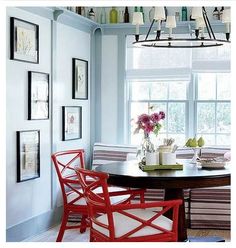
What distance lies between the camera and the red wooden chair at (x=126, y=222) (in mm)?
3104

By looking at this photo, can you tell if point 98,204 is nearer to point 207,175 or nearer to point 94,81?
point 207,175

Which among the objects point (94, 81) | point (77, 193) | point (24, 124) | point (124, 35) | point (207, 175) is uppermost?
point (124, 35)

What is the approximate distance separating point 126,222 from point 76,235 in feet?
6.24

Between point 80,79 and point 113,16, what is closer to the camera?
point 80,79

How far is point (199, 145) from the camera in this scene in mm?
4289

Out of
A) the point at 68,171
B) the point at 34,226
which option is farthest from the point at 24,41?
the point at 34,226

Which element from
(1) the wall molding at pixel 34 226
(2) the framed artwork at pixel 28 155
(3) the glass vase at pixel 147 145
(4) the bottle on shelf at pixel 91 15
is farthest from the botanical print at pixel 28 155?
(4) the bottle on shelf at pixel 91 15

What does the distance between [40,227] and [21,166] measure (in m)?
0.85

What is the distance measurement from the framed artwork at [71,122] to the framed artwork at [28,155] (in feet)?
2.24

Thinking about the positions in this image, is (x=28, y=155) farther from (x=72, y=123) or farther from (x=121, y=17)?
(x=121, y=17)

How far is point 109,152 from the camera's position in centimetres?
611

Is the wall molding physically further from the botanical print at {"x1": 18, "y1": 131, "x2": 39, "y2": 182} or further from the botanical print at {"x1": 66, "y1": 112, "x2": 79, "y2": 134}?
the botanical print at {"x1": 66, "y1": 112, "x2": 79, "y2": 134}
